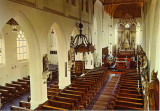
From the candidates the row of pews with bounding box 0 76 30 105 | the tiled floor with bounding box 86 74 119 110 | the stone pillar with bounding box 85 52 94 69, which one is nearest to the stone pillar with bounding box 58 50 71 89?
the tiled floor with bounding box 86 74 119 110

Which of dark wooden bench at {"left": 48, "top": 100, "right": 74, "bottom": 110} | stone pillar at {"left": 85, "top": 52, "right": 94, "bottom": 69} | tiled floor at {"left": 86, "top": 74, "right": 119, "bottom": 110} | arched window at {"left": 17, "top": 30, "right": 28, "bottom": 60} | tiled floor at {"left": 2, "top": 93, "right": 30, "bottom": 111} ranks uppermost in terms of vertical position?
arched window at {"left": 17, "top": 30, "right": 28, "bottom": 60}

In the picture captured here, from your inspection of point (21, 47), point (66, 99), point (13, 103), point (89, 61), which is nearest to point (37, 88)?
point (66, 99)

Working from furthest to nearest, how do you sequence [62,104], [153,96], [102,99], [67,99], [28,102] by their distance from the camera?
[102,99]
[28,102]
[67,99]
[62,104]
[153,96]

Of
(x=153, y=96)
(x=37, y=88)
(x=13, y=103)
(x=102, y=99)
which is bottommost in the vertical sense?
(x=13, y=103)

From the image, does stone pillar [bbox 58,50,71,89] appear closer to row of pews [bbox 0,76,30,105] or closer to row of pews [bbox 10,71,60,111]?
row of pews [bbox 10,71,60,111]

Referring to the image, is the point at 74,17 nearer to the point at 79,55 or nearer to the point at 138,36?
the point at 79,55

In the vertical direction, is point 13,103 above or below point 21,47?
below

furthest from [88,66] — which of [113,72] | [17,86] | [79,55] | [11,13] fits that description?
[11,13]

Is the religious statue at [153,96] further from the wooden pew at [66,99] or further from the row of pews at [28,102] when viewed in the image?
the row of pews at [28,102]

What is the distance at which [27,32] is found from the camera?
9.11 meters

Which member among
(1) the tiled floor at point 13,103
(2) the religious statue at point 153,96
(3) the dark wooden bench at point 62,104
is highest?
(2) the religious statue at point 153,96

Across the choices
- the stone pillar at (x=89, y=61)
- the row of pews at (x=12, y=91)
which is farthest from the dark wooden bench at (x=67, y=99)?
the stone pillar at (x=89, y=61)

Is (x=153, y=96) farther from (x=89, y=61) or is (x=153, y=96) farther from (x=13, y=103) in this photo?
(x=89, y=61)

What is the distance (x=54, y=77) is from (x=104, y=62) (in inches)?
350
